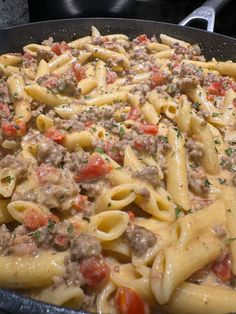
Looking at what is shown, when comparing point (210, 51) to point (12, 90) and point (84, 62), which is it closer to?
point (84, 62)

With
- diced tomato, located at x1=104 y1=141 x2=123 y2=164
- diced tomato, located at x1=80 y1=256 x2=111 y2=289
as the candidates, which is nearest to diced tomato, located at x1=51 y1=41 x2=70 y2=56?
diced tomato, located at x1=104 y1=141 x2=123 y2=164

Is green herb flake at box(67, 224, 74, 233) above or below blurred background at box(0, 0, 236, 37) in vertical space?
below

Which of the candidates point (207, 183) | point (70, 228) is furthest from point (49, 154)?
point (207, 183)

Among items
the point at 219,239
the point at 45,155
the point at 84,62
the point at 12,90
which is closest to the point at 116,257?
the point at 219,239

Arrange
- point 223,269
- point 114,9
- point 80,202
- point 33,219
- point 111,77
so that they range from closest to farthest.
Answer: point 223,269
point 33,219
point 80,202
point 111,77
point 114,9

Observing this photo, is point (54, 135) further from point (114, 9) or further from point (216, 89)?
point (114, 9)

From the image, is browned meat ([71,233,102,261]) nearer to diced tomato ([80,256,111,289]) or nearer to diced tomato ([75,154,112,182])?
diced tomato ([80,256,111,289])
